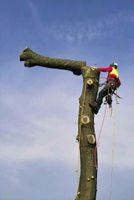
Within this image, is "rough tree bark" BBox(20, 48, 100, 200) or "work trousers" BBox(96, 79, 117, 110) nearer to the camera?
"rough tree bark" BBox(20, 48, 100, 200)

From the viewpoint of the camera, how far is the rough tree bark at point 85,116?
12820mm

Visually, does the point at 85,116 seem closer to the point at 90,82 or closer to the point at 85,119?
the point at 85,119

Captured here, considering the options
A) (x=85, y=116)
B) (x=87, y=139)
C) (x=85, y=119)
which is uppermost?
(x=85, y=116)

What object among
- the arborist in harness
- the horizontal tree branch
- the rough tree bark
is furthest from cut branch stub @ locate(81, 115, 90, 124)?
the horizontal tree branch

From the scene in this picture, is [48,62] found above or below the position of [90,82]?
above

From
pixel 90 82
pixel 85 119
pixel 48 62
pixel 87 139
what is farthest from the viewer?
pixel 48 62

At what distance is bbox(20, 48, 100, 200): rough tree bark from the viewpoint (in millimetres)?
12820

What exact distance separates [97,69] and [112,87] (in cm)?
94

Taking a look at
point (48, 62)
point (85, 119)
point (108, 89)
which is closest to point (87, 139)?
point (85, 119)

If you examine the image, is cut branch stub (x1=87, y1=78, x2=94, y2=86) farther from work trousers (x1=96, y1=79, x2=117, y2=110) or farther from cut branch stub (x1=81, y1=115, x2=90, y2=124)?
cut branch stub (x1=81, y1=115, x2=90, y2=124)

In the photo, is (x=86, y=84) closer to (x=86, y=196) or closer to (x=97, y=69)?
(x=97, y=69)

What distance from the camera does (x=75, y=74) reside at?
14.8m

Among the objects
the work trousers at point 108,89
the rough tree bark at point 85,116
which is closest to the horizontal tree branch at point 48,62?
the rough tree bark at point 85,116

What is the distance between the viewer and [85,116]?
13539 mm
